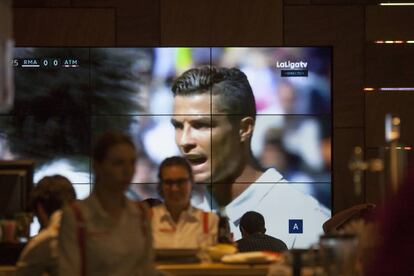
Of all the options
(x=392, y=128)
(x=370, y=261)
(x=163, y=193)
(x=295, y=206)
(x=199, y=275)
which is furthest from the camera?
(x=295, y=206)

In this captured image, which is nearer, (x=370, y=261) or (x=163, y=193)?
(x=370, y=261)

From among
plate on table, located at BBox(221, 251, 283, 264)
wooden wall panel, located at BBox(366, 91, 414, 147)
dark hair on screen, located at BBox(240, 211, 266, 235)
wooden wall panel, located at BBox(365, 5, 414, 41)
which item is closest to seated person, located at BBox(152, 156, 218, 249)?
plate on table, located at BBox(221, 251, 283, 264)

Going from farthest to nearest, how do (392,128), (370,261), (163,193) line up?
(163,193) → (392,128) → (370,261)

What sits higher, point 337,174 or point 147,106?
point 147,106

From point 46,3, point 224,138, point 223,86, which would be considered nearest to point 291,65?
point 223,86

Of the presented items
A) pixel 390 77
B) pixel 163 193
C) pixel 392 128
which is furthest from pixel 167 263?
pixel 390 77

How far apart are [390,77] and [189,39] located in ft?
6.49

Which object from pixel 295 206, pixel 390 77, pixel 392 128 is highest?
pixel 390 77

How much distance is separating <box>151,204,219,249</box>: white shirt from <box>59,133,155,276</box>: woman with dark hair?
0.84m

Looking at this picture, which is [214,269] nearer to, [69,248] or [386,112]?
[69,248]

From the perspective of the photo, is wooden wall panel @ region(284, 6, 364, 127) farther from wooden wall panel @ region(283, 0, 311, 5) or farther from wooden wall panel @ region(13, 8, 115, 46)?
wooden wall panel @ region(13, 8, 115, 46)

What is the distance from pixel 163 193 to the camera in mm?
4902

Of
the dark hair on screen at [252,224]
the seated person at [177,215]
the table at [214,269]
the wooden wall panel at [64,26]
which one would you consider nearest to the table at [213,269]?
the table at [214,269]

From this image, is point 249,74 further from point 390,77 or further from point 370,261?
point 370,261
